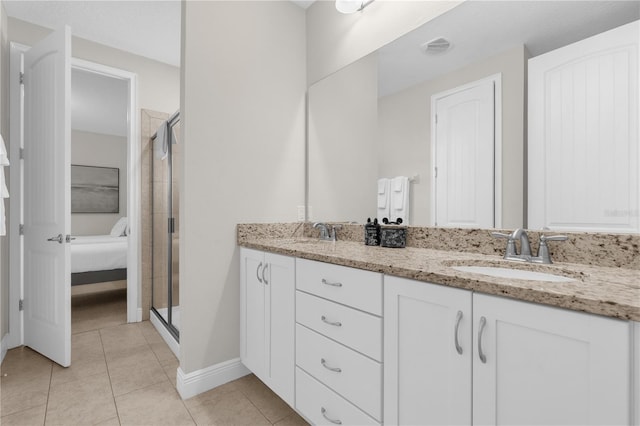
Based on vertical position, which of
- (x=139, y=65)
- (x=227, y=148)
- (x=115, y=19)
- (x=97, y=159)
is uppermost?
(x=115, y=19)

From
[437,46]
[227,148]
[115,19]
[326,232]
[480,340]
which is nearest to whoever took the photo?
[480,340]

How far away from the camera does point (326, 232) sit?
2.13 metres

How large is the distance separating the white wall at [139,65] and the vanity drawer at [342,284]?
2690 mm

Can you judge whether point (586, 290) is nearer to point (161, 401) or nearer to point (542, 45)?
point (542, 45)

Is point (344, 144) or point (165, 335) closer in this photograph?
point (344, 144)

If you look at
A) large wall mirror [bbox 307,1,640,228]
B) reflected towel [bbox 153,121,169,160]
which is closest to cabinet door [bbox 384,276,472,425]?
large wall mirror [bbox 307,1,640,228]

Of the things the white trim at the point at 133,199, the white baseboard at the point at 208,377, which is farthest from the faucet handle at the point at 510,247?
the white trim at the point at 133,199

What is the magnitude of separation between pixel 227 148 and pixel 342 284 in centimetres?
120

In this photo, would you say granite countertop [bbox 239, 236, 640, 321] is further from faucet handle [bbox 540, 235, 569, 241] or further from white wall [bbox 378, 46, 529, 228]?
white wall [bbox 378, 46, 529, 228]

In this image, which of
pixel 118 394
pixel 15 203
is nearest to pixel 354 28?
pixel 118 394

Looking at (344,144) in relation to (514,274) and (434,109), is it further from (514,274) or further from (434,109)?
(514,274)

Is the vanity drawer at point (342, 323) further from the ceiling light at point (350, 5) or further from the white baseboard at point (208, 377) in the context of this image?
the ceiling light at point (350, 5)

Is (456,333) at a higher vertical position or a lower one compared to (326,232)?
lower

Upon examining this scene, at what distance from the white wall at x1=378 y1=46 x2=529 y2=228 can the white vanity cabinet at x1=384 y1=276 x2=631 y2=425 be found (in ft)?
2.10
